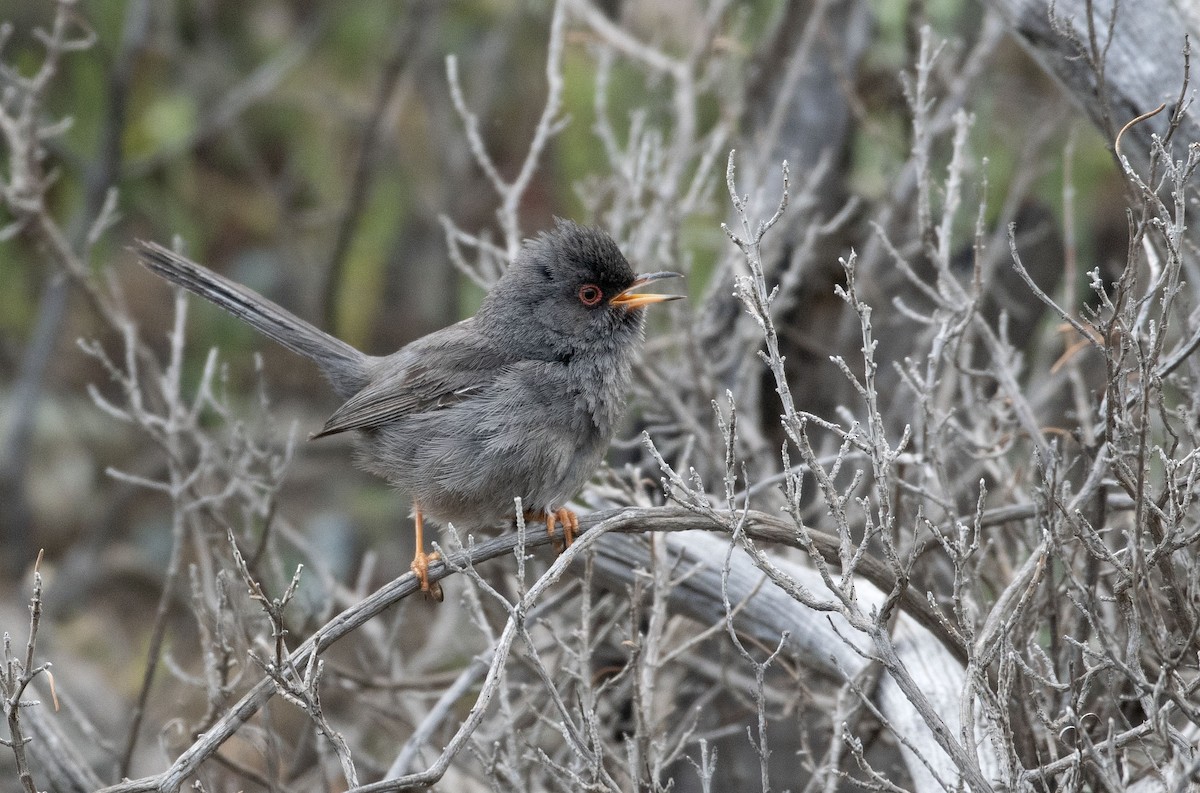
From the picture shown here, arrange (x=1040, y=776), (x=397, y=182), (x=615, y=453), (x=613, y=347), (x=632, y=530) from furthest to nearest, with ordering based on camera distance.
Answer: (x=397, y=182), (x=615, y=453), (x=613, y=347), (x=632, y=530), (x=1040, y=776)

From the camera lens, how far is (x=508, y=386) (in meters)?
4.22

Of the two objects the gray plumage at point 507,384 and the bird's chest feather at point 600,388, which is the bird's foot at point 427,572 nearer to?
the gray plumage at point 507,384

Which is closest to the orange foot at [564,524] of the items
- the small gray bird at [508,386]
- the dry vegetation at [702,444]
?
the small gray bird at [508,386]

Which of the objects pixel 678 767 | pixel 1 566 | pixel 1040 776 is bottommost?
pixel 1 566

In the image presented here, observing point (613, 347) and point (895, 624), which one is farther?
point (613, 347)

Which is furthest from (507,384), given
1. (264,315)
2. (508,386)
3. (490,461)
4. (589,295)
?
(264,315)

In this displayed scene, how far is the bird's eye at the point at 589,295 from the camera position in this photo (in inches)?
170

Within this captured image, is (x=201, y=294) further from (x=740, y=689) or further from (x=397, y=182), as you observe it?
(x=397, y=182)

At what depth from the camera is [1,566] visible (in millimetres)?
7984

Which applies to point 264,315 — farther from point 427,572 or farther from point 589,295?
point 427,572

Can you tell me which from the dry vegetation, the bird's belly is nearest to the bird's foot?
the dry vegetation

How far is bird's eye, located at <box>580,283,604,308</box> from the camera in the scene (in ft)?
14.2

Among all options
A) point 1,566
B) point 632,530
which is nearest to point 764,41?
point 632,530

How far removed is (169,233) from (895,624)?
5563 millimetres
